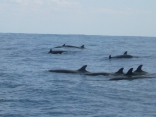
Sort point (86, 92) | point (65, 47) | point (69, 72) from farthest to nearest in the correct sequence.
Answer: point (65, 47) < point (69, 72) < point (86, 92)

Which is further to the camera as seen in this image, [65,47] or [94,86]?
[65,47]

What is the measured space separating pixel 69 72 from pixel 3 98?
38.6 ft

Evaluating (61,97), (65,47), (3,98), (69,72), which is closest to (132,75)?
(69,72)

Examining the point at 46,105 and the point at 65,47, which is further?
the point at 65,47

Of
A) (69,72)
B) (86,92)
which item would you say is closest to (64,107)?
(86,92)

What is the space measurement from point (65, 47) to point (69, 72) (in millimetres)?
42227

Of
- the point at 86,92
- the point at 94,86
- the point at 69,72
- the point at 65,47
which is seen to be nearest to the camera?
the point at 86,92

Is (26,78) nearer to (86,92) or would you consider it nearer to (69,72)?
(69,72)

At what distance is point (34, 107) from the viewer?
1969cm

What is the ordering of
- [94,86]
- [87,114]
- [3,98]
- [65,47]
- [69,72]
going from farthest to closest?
1. [65,47]
2. [69,72]
3. [94,86]
4. [3,98]
5. [87,114]

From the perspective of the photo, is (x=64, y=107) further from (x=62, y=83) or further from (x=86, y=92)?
(x=62, y=83)

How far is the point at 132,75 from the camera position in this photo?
3062 cm

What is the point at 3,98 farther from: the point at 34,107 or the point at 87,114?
the point at 87,114

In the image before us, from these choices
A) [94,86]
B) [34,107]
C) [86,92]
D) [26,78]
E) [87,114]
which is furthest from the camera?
[26,78]
